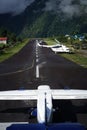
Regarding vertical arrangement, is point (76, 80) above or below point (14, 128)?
below

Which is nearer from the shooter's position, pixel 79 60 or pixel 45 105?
pixel 45 105

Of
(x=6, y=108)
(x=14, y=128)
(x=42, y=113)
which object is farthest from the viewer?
(x=6, y=108)

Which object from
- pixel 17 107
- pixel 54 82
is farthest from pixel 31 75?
pixel 17 107

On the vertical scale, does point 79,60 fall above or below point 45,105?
below

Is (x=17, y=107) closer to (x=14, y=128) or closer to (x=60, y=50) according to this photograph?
(x=14, y=128)

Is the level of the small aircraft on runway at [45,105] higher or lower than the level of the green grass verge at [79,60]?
higher

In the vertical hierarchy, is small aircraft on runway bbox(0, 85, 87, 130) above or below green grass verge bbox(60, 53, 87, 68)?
above

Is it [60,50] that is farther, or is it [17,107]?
[60,50]

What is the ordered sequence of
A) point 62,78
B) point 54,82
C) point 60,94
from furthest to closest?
point 62,78
point 54,82
point 60,94

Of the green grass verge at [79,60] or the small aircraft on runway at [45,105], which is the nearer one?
the small aircraft on runway at [45,105]

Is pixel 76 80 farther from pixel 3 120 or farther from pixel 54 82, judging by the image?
pixel 3 120

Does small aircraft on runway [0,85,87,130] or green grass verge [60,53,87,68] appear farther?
green grass verge [60,53,87,68]
